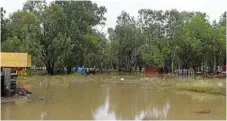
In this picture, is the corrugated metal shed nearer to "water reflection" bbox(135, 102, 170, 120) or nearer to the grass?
the grass

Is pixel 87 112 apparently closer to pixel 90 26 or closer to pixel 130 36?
pixel 90 26

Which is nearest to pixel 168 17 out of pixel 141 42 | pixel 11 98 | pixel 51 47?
pixel 141 42

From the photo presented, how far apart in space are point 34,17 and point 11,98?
32.2 m

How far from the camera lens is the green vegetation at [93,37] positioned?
5184 cm

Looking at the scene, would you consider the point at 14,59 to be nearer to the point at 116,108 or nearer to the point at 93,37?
the point at 93,37

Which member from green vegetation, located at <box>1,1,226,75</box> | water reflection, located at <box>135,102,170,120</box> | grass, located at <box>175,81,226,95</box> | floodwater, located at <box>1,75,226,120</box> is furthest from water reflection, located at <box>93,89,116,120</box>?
green vegetation, located at <box>1,1,226,75</box>

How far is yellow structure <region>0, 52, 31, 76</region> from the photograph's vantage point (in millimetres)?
40181

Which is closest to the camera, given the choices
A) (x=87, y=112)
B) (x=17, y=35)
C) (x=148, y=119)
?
(x=148, y=119)

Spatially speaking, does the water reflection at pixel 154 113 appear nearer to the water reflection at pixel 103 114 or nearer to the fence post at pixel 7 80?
the water reflection at pixel 103 114

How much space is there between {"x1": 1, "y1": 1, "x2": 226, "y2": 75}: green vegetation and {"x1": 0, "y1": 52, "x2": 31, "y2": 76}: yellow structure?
374 cm

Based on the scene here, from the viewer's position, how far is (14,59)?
42.0 m

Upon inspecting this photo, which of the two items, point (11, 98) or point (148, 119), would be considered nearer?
point (148, 119)

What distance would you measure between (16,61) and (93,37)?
15379mm

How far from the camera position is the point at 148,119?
15.2 metres
